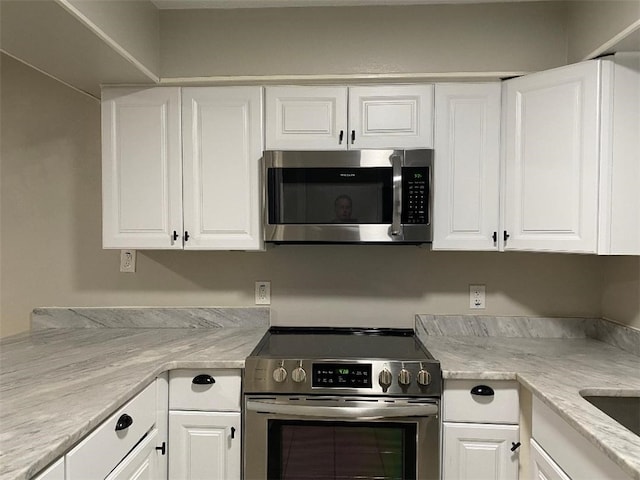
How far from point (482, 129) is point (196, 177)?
1.28 meters

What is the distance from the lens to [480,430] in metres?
1.66

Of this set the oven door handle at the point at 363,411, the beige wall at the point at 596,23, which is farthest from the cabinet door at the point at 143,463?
the beige wall at the point at 596,23

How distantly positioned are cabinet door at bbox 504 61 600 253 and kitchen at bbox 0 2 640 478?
1.09ft

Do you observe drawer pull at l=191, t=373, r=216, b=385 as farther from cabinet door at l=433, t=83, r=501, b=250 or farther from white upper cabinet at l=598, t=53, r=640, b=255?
white upper cabinet at l=598, t=53, r=640, b=255

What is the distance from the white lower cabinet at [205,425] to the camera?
1.73 meters

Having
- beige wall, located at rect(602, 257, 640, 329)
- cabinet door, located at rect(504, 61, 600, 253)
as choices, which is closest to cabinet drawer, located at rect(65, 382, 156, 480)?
cabinet door, located at rect(504, 61, 600, 253)

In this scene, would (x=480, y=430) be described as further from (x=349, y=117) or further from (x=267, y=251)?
(x=349, y=117)

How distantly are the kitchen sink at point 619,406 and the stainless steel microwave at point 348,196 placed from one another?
32.2 inches

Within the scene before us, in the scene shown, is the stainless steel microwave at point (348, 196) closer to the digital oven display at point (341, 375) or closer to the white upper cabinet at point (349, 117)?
the white upper cabinet at point (349, 117)

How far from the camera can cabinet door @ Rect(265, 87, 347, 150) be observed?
197cm

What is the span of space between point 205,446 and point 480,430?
3.43 feet

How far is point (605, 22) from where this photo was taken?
65.4 inches

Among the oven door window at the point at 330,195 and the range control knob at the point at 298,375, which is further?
the oven door window at the point at 330,195

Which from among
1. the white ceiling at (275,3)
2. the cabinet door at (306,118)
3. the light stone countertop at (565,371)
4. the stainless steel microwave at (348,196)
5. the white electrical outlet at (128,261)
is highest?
the white ceiling at (275,3)
